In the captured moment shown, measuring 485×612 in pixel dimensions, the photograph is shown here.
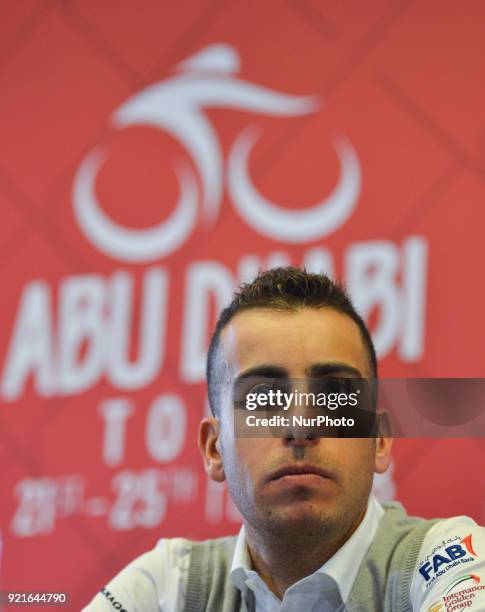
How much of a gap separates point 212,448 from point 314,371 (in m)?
0.24

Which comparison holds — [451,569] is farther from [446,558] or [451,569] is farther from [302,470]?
[302,470]

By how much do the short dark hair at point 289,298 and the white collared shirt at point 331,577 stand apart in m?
0.20

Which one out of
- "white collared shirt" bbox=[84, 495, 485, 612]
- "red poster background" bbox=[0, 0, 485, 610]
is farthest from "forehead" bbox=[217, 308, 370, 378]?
"red poster background" bbox=[0, 0, 485, 610]

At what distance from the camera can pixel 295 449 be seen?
0.99m

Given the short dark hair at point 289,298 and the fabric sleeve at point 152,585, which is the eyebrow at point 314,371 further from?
the fabric sleeve at point 152,585

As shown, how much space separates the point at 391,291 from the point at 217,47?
0.60m

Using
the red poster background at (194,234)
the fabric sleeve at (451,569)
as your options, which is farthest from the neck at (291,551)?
the red poster background at (194,234)

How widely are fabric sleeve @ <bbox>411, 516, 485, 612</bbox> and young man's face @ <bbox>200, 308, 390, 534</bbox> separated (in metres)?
0.10

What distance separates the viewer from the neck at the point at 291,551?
1049 millimetres

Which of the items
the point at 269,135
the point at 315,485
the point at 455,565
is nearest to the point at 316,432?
the point at 315,485

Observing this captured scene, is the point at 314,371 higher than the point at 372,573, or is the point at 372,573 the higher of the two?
the point at 314,371

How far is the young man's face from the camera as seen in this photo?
100 centimetres

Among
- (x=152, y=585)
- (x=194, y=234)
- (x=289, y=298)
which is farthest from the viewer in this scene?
(x=194, y=234)

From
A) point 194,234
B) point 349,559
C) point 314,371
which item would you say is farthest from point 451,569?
point 194,234
